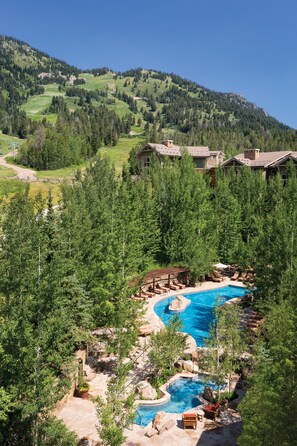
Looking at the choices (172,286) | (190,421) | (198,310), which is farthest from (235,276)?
(190,421)

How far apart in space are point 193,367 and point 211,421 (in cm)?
498

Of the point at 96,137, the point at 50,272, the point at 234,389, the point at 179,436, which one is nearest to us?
the point at 50,272

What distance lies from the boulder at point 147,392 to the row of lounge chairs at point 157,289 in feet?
47.9

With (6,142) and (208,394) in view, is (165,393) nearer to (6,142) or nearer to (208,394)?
(208,394)

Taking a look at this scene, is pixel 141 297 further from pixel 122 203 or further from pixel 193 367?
pixel 193 367

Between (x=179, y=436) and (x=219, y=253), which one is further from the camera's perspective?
(x=219, y=253)

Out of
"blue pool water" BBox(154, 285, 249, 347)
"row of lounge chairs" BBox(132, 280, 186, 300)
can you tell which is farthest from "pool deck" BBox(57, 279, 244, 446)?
"row of lounge chairs" BBox(132, 280, 186, 300)

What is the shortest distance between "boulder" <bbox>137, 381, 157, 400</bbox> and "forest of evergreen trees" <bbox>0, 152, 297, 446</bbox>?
104 inches

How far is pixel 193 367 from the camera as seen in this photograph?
22.1m

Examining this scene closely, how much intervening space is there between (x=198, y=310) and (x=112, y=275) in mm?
13230

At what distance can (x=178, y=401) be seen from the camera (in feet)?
64.3

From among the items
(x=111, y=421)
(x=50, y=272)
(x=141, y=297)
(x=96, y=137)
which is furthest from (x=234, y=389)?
(x=96, y=137)

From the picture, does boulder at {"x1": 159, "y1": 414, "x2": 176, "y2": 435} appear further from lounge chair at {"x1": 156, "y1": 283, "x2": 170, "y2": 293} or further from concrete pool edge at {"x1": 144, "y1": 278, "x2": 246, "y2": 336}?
lounge chair at {"x1": 156, "y1": 283, "x2": 170, "y2": 293}

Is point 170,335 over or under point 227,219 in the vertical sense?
under
